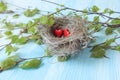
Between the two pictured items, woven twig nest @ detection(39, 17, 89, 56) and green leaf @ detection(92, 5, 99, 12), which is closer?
woven twig nest @ detection(39, 17, 89, 56)

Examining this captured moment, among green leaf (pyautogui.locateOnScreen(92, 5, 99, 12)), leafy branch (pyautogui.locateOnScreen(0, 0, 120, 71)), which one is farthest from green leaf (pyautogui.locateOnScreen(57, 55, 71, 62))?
green leaf (pyautogui.locateOnScreen(92, 5, 99, 12))

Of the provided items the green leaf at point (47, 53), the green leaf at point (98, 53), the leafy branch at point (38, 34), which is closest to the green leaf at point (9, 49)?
the leafy branch at point (38, 34)

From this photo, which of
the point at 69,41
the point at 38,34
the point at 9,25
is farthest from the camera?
the point at 9,25

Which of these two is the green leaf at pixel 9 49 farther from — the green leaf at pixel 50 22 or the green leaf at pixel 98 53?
the green leaf at pixel 98 53

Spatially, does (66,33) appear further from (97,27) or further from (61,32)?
(97,27)

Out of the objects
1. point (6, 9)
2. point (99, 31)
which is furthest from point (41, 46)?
point (6, 9)

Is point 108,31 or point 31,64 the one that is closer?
point 31,64

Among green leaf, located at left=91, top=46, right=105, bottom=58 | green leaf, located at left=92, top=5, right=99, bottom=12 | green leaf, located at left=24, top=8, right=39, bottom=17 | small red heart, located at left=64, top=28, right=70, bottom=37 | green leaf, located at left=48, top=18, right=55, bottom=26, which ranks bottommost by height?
green leaf, located at left=91, top=46, right=105, bottom=58

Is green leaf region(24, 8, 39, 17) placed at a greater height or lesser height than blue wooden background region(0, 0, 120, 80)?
greater

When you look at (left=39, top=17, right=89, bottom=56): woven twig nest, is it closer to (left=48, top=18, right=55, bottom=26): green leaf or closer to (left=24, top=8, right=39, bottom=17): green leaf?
(left=48, top=18, right=55, bottom=26): green leaf

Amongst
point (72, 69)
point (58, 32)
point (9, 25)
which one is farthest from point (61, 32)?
point (9, 25)

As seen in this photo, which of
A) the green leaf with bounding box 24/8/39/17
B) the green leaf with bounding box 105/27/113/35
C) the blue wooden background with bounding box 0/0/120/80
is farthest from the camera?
the green leaf with bounding box 24/8/39/17

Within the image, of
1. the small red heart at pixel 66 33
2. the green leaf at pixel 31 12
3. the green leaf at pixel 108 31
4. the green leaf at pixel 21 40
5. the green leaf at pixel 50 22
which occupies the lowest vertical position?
the green leaf at pixel 21 40
